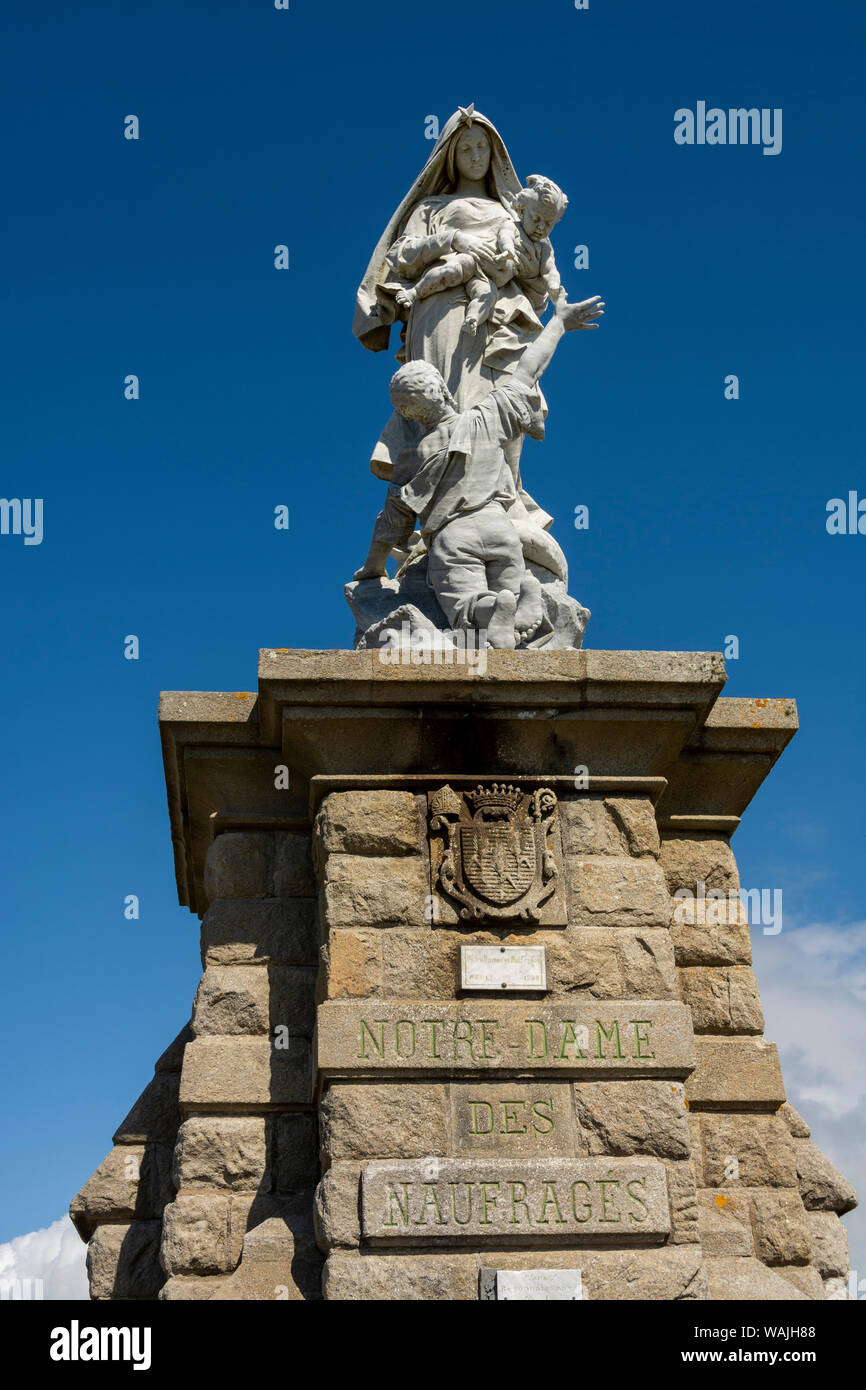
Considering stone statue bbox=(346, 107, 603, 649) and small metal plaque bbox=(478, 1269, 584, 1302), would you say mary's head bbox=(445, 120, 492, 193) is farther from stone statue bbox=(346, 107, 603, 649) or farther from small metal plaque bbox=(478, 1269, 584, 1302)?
small metal plaque bbox=(478, 1269, 584, 1302)

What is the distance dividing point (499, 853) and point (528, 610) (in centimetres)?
137

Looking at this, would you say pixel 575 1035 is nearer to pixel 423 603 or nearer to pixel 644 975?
pixel 644 975

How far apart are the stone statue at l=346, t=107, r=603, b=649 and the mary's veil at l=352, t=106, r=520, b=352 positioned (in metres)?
0.01

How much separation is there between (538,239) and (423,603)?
2477 millimetres

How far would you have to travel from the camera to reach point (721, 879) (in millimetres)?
7148

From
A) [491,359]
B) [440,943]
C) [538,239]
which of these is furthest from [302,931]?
[538,239]

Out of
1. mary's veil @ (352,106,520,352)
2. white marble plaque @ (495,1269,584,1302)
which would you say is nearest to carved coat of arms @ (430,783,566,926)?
white marble plaque @ (495,1269,584,1302)

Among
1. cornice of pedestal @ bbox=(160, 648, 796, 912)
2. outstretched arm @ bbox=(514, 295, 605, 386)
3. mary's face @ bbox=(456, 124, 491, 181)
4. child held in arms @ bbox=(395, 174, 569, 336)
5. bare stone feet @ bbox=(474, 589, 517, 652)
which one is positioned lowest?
cornice of pedestal @ bbox=(160, 648, 796, 912)

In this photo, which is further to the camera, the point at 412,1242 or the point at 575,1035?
the point at 575,1035

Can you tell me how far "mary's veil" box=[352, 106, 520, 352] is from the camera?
870cm

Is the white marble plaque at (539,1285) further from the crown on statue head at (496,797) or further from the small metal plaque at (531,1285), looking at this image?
the crown on statue head at (496,797)

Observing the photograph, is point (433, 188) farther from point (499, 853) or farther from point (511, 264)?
point (499, 853)

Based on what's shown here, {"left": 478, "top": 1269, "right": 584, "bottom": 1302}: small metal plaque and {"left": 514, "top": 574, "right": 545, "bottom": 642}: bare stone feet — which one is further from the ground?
{"left": 514, "top": 574, "right": 545, "bottom": 642}: bare stone feet

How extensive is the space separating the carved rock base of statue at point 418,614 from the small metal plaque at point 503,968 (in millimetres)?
1470
